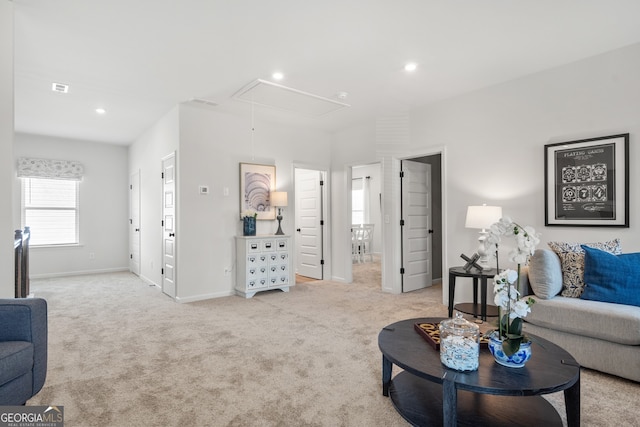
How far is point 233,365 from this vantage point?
2.57 meters

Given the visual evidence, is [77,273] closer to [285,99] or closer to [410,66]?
[285,99]

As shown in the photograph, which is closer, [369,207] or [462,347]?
[462,347]

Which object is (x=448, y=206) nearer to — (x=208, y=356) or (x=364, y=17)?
(x=364, y=17)

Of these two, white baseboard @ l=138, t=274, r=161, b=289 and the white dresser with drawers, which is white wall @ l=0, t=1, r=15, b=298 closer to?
the white dresser with drawers

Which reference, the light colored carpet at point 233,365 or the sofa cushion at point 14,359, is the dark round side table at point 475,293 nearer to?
the light colored carpet at point 233,365

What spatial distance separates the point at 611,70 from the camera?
311 centimetres

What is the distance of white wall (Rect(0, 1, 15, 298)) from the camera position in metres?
2.28

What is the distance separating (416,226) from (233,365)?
3.55 meters

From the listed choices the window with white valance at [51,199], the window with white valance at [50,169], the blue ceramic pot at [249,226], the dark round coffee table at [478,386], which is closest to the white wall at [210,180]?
the blue ceramic pot at [249,226]

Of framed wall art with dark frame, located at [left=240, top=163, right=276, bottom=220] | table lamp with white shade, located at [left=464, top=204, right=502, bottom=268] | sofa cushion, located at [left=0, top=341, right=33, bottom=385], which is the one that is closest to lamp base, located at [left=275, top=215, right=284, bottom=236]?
framed wall art with dark frame, located at [left=240, top=163, right=276, bottom=220]

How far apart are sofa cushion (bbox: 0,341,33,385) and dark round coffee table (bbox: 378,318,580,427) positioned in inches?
69.0

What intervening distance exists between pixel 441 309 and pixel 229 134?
12.0ft

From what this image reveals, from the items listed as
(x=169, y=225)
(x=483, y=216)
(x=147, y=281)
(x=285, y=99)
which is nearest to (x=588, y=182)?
(x=483, y=216)

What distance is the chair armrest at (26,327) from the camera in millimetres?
1710
